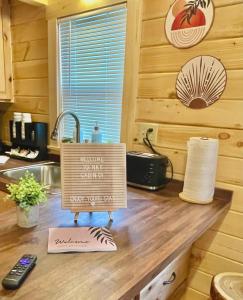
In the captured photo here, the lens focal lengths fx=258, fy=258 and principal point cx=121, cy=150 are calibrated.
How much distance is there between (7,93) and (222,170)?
1732 mm

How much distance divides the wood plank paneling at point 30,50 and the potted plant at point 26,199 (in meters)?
1.32

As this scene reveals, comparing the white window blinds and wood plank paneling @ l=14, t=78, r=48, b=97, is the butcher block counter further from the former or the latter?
wood plank paneling @ l=14, t=78, r=48, b=97

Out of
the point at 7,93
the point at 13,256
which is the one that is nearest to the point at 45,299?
the point at 13,256

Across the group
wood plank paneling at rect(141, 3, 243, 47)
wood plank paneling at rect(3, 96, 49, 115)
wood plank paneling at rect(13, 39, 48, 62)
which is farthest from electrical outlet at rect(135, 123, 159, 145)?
wood plank paneling at rect(13, 39, 48, 62)

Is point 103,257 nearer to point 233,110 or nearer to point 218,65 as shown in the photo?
point 233,110

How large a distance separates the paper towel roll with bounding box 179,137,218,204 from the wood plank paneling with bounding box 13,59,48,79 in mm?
1273

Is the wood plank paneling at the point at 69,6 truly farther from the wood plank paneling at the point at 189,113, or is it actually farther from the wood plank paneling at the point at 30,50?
the wood plank paneling at the point at 189,113

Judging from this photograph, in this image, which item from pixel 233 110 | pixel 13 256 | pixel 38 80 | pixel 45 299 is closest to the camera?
pixel 45 299

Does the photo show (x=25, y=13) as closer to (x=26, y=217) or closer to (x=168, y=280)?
(x=26, y=217)

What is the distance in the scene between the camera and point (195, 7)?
46.5 inches

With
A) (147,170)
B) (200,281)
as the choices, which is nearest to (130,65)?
(147,170)

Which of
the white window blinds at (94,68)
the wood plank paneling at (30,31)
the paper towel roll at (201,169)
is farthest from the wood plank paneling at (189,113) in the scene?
the wood plank paneling at (30,31)

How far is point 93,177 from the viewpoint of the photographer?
0.91 meters

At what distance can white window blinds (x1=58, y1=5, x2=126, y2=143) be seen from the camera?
5.08ft
